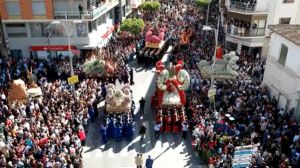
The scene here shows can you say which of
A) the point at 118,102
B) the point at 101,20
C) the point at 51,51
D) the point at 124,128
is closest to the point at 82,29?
the point at 51,51

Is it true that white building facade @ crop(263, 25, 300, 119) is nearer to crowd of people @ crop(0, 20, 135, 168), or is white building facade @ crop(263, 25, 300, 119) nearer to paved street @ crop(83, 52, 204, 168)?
paved street @ crop(83, 52, 204, 168)

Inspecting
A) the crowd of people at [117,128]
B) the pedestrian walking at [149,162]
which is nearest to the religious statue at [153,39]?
the crowd of people at [117,128]

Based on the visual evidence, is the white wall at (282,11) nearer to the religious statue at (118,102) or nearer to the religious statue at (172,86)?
the religious statue at (172,86)

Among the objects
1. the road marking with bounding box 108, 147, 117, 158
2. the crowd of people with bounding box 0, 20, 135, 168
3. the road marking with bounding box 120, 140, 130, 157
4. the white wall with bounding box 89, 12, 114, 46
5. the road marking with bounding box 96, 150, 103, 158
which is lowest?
the road marking with bounding box 96, 150, 103, 158

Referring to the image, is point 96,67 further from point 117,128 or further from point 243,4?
point 243,4

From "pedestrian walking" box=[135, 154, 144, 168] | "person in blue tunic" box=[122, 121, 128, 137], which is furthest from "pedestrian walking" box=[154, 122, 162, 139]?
"pedestrian walking" box=[135, 154, 144, 168]

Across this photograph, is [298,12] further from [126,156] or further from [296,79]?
[126,156]

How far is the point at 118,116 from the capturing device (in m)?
22.8

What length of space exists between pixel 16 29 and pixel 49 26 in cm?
327

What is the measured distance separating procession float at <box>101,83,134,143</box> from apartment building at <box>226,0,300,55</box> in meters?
16.5

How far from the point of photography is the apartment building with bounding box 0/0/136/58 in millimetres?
32500

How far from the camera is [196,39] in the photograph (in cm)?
3925

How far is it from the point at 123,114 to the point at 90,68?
6601 mm

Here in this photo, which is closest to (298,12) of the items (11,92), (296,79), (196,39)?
(196,39)
